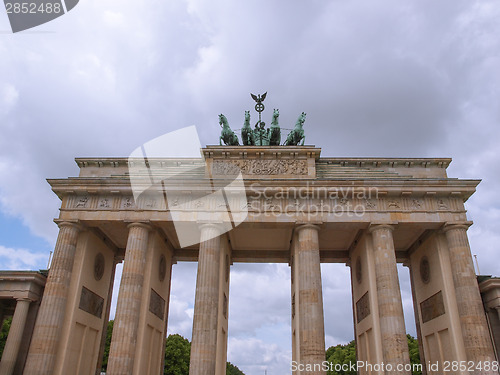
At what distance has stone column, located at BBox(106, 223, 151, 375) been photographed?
2089 centimetres

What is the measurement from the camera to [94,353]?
25.8 metres

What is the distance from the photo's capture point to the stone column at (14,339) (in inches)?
845

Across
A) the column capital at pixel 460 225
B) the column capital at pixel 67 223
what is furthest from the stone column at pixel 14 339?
the column capital at pixel 460 225

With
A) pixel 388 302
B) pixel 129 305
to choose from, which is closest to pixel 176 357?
pixel 129 305

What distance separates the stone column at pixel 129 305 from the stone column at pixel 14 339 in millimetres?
5565

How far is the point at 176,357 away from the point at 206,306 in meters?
38.6

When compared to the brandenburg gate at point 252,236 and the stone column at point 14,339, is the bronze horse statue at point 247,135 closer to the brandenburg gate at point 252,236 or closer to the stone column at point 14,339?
the brandenburg gate at point 252,236

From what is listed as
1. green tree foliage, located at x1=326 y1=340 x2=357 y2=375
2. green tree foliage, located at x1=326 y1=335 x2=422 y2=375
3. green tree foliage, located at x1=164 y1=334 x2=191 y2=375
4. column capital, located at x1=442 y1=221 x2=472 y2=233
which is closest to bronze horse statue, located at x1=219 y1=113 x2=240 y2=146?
column capital, located at x1=442 y1=221 x2=472 y2=233

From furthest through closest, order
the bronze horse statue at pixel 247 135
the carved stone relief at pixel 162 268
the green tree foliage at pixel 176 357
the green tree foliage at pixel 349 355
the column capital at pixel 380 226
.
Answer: the green tree foliage at pixel 349 355
the green tree foliage at pixel 176 357
the bronze horse statue at pixel 247 135
the carved stone relief at pixel 162 268
the column capital at pixel 380 226

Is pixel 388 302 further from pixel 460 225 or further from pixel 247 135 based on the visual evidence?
pixel 247 135

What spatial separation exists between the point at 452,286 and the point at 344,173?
9214 millimetres

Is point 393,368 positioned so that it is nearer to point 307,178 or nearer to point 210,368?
point 210,368

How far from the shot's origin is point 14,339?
2225 centimetres

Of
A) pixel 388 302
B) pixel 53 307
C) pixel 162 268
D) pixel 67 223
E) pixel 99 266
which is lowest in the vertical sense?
pixel 53 307
